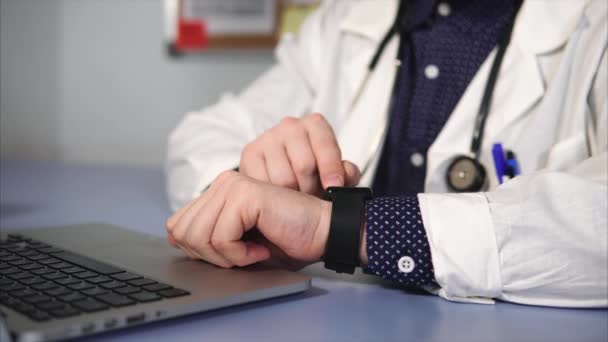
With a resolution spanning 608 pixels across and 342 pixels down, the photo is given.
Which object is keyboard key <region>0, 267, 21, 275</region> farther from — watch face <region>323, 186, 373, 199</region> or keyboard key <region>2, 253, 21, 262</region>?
watch face <region>323, 186, 373, 199</region>

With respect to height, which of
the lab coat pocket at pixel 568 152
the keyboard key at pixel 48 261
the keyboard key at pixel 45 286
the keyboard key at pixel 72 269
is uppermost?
the lab coat pocket at pixel 568 152

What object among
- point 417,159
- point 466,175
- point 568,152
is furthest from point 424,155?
point 568,152

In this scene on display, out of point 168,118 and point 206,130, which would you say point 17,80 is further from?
point 168,118

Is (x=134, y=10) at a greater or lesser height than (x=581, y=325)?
greater

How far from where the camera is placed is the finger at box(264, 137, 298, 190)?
75 cm

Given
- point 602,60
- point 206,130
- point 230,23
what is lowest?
point 206,130

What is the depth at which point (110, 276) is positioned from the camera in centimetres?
55

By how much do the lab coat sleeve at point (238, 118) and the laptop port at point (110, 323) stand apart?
0.51 metres

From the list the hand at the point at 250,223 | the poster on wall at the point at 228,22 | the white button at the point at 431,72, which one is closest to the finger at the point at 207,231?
the hand at the point at 250,223

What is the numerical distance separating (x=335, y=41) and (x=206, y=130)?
11.4 inches

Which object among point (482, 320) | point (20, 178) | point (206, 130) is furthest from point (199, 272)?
point (20, 178)

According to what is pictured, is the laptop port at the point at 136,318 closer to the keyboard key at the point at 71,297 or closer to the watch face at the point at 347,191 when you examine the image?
the keyboard key at the point at 71,297

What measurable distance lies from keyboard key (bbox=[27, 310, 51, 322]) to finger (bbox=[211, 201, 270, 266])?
0.67 ft

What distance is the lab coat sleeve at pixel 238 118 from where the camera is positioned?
1.08m
